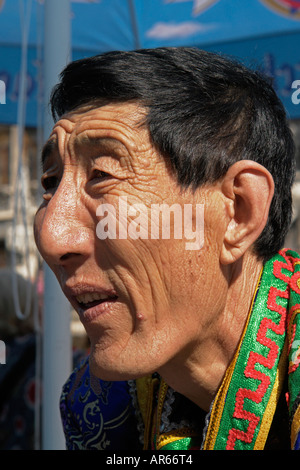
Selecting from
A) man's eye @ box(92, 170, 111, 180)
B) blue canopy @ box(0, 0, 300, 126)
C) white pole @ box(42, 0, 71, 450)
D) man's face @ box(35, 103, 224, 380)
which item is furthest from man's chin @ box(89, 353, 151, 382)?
blue canopy @ box(0, 0, 300, 126)

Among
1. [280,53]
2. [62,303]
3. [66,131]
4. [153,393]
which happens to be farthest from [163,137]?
[280,53]

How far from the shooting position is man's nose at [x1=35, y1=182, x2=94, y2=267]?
4.65ft

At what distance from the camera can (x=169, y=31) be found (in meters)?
3.42

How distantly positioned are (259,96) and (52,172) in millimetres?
594

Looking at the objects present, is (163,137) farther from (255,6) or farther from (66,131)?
(255,6)

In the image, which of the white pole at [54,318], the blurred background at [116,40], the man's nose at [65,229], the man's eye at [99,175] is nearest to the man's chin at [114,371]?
the man's nose at [65,229]

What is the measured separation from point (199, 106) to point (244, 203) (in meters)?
0.27

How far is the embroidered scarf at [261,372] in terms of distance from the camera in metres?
1.45

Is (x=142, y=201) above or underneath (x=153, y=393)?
above

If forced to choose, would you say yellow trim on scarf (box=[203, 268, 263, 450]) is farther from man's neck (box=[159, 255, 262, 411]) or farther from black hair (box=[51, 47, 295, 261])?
black hair (box=[51, 47, 295, 261])

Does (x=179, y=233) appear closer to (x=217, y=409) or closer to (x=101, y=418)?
(x=217, y=409)

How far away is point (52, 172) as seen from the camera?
5.24 feet

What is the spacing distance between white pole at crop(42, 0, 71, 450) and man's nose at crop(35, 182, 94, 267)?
78cm

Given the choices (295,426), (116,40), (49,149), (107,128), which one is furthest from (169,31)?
(295,426)
